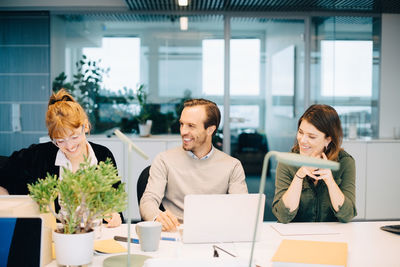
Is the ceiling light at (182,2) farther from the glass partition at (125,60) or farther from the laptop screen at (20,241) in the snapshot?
the laptop screen at (20,241)

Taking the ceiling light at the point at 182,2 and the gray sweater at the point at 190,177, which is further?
the ceiling light at the point at 182,2

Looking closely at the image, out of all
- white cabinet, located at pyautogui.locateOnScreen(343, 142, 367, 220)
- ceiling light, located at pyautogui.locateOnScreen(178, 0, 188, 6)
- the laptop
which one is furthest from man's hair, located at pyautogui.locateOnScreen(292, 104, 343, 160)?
white cabinet, located at pyautogui.locateOnScreen(343, 142, 367, 220)

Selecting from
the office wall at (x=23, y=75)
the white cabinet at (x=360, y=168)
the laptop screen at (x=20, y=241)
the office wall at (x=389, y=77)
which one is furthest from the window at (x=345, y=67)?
the laptop screen at (x=20, y=241)

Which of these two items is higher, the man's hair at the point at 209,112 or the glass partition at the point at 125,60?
the glass partition at the point at 125,60

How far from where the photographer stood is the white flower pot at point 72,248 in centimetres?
165

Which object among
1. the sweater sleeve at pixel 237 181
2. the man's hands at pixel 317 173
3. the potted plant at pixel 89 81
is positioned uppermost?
the potted plant at pixel 89 81

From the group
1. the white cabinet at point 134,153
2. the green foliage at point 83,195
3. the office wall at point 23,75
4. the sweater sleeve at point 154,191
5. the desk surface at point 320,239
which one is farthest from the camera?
the office wall at point 23,75

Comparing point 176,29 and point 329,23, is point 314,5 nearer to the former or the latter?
point 329,23

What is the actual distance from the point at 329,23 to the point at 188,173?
150 inches

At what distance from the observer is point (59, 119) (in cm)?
245

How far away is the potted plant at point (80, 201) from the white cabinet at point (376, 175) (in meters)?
4.34

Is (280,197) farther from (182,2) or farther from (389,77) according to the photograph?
(389,77)

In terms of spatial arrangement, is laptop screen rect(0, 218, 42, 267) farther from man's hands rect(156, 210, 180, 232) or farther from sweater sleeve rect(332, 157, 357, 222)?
sweater sleeve rect(332, 157, 357, 222)

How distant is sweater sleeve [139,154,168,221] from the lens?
8.50 ft
